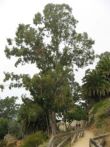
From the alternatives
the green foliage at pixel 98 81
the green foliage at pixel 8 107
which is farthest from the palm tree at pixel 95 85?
the green foliage at pixel 8 107

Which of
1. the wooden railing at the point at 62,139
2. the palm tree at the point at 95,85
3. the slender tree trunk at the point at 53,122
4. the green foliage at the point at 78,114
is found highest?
the palm tree at the point at 95,85

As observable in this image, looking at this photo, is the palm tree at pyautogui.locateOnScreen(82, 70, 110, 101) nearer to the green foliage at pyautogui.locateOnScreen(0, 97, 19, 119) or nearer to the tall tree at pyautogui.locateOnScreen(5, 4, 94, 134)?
the tall tree at pyautogui.locateOnScreen(5, 4, 94, 134)

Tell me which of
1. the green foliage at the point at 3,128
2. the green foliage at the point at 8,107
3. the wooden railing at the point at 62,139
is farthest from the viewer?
the green foliage at the point at 8,107

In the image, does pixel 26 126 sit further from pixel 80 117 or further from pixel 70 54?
pixel 70 54

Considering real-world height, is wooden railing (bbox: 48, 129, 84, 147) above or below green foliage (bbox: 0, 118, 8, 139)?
below

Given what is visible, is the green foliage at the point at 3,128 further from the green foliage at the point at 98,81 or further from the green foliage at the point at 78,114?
the green foliage at the point at 98,81

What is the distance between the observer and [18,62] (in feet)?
128

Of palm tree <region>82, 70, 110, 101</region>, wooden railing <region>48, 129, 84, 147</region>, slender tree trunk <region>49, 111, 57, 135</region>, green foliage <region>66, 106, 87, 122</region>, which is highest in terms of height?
Result: palm tree <region>82, 70, 110, 101</region>

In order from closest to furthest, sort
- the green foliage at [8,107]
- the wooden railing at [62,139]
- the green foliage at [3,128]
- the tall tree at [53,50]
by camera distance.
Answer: the wooden railing at [62,139] < the tall tree at [53,50] < the green foliage at [3,128] < the green foliage at [8,107]

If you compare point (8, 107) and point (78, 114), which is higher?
point (8, 107)

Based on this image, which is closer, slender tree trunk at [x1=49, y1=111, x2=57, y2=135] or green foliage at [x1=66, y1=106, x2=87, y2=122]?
slender tree trunk at [x1=49, y1=111, x2=57, y2=135]

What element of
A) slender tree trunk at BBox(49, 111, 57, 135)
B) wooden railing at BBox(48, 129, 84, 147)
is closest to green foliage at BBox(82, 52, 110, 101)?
slender tree trunk at BBox(49, 111, 57, 135)

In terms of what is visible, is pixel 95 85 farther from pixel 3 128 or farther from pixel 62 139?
pixel 62 139

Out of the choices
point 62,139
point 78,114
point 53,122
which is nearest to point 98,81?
point 78,114
